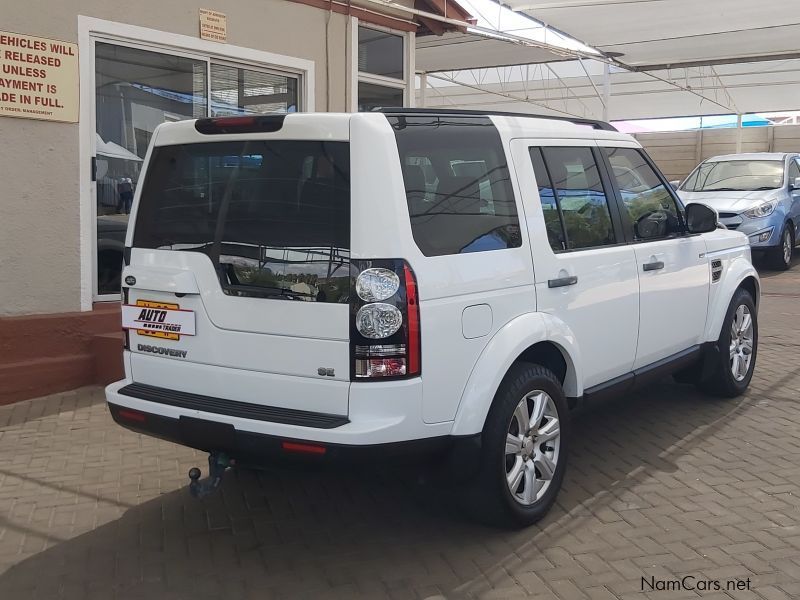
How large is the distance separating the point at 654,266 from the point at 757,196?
30.8ft

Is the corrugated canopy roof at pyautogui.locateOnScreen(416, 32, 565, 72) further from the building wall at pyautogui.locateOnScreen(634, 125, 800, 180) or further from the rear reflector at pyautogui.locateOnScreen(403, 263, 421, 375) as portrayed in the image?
the building wall at pyautogui.locateOnScreen(634, 125, 800, 180)

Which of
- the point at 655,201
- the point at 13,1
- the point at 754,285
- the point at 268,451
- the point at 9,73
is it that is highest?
the point at 13,1

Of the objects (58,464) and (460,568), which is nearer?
(460,568)

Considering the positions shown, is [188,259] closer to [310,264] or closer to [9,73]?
[310,264]

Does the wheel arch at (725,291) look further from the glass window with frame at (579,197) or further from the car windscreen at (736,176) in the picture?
the car windscreen at (736,176)

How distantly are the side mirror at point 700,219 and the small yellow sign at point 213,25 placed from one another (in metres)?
4.35

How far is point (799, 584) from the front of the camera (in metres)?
3.61

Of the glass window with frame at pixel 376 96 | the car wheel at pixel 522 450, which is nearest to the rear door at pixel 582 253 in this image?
the car wheel at pixel 522 450

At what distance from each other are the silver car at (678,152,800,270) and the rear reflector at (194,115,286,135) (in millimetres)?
10820

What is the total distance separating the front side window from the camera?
16.8 ft

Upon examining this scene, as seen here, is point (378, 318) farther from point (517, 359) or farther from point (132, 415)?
point (132, 415)

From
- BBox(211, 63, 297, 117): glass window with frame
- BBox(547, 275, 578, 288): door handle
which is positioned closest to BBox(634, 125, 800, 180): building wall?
BBox(211, 63, 297, 117): glass window with frame

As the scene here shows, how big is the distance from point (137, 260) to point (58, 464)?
1778 mm

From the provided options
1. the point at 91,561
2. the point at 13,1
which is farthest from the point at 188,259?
the point at 13,1
